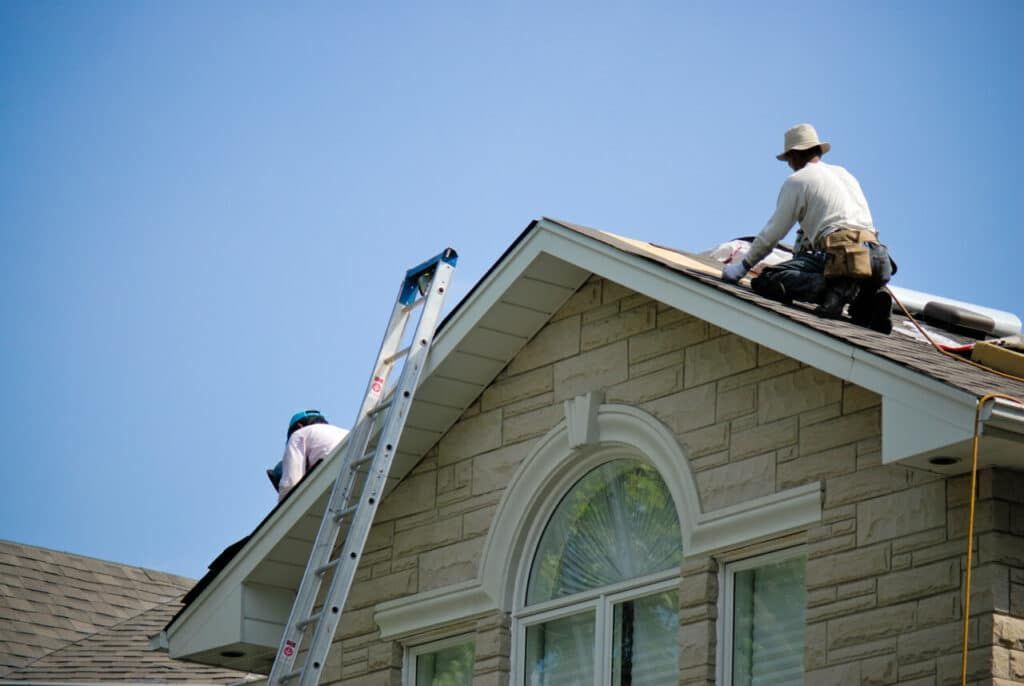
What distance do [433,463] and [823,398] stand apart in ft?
10.6

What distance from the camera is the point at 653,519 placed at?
9688 mm

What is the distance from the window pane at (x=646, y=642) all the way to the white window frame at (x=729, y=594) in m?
0.37

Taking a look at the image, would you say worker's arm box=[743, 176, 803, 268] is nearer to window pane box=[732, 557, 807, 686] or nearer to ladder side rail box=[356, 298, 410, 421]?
window pane box=[732, 557, 807, 686]

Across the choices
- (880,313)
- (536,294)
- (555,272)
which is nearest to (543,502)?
(536,294)

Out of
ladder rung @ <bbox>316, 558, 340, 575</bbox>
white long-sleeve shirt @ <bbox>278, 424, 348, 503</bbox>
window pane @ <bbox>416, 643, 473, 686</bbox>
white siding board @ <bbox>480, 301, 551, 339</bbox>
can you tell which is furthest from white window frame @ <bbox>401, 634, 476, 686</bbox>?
white long-sleeve shirt @ <bbox>278, 424, 348, 503</bbox>

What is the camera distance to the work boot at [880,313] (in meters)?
8.99

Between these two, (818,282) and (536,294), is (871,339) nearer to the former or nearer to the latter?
(818,282)

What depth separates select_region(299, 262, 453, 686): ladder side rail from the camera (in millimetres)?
9805

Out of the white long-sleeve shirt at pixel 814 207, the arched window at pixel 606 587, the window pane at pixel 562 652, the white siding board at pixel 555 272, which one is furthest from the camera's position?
the white siding board at pixel 555 272

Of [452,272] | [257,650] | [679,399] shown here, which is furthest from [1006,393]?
[257,650]

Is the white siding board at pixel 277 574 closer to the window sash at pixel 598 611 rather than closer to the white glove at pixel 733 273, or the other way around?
the window sash at pixel 598 611

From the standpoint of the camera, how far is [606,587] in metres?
9.77

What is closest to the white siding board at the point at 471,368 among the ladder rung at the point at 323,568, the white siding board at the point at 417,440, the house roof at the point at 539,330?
the house roof at the point at 539,330

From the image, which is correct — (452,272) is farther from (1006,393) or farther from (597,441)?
(1006,393)
